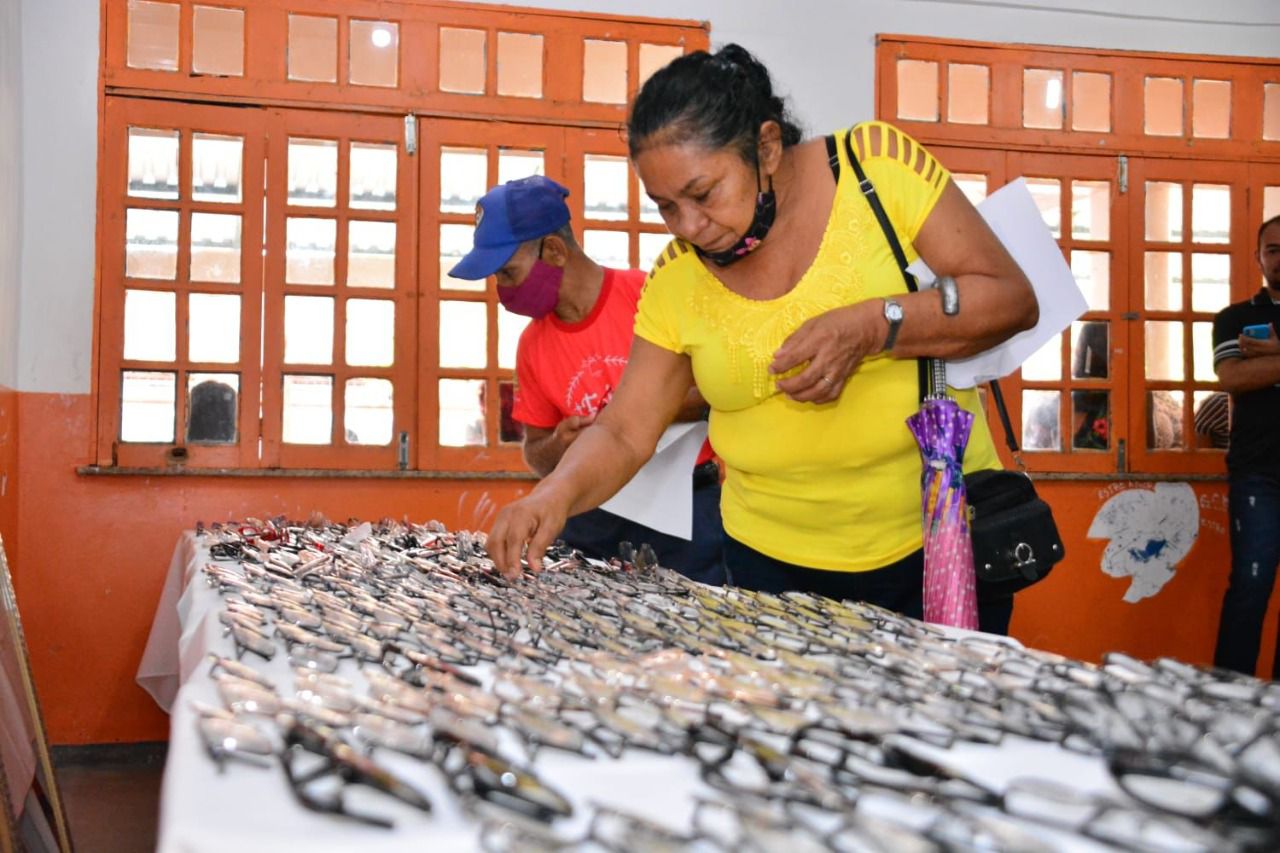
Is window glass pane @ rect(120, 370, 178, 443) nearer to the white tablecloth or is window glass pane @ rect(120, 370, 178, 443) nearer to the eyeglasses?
the white tablecloth

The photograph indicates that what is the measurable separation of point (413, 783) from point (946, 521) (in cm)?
119

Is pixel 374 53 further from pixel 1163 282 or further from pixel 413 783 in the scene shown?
pixel 413 783

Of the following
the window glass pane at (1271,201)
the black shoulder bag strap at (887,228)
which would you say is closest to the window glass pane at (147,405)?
the black shoulder bag strap at (887,228)

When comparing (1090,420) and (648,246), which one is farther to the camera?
(1090,420)

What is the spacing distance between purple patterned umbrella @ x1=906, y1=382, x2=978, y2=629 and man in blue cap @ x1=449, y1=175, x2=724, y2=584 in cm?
100

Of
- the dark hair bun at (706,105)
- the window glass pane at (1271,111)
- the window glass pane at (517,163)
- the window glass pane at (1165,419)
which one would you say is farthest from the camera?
the window glass pane at (1271,111)

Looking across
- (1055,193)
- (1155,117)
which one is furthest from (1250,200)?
(1055,193)

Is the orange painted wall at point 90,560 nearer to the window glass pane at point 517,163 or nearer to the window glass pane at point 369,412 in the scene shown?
the window glass pane at point 369,412

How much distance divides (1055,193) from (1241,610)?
1.99 m

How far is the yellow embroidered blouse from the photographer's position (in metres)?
1.91

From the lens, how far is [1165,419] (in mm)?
5258

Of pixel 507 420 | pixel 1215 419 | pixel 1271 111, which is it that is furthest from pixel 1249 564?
pixel 507 420

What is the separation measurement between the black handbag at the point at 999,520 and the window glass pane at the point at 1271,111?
14.4 feet

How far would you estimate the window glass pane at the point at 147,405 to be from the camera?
4.54 m
